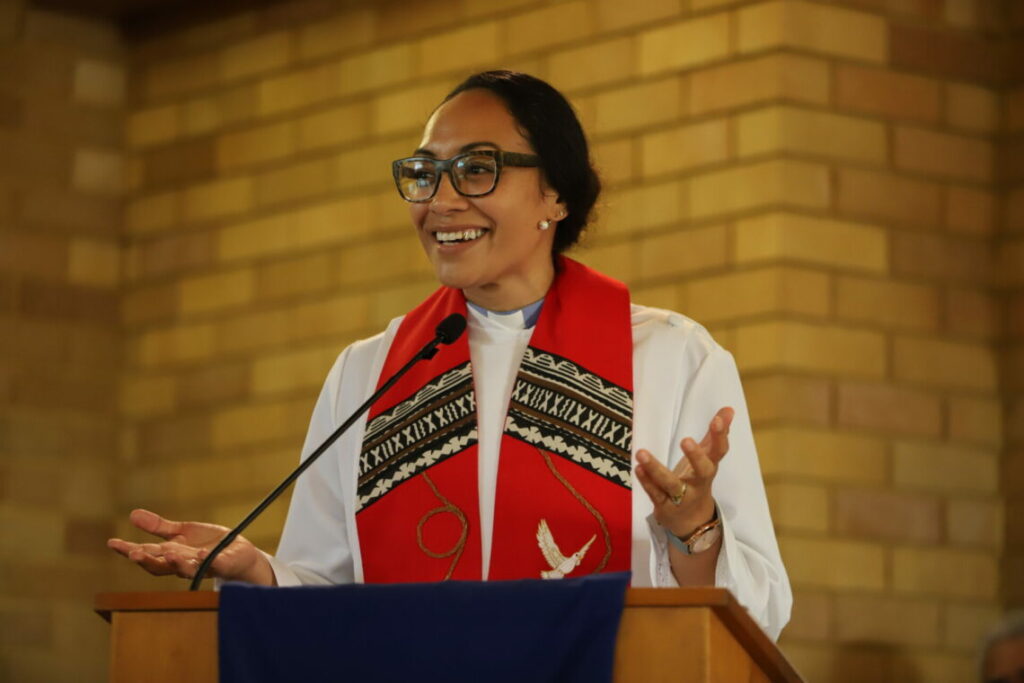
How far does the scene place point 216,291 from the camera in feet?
24.9

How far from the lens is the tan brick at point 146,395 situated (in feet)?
25.2

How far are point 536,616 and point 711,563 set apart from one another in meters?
0.53

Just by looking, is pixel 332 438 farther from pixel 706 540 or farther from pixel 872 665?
pixel 872 665

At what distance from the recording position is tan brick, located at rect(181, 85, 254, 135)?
300 inches

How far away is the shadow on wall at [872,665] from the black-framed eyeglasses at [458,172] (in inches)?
106

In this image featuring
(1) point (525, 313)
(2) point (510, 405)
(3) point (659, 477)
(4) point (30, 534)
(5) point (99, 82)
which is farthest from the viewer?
(5) point (99, 82)

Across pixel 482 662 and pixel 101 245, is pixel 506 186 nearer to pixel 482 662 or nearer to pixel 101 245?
pixel 482 662

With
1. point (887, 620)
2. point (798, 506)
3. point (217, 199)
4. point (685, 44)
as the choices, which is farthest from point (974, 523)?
point (217, 199)

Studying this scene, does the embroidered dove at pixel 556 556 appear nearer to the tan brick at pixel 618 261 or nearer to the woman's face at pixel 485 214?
the woman's face at pixel 485 214

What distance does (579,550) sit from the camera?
354 centimetres

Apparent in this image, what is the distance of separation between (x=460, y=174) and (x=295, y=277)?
378 cm

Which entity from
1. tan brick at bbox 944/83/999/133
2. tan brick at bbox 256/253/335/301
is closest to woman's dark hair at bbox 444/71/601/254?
tan brick at bbox 944/83/999/133

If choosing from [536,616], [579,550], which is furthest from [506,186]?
[536,616]

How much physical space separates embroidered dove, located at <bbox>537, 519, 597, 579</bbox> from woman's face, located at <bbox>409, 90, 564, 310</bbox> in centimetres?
51
